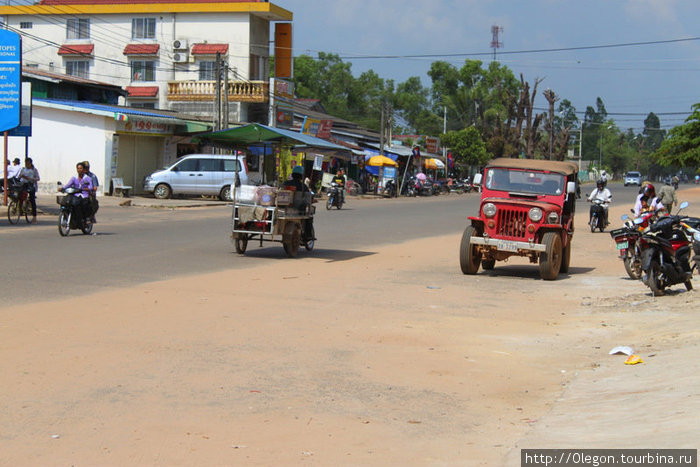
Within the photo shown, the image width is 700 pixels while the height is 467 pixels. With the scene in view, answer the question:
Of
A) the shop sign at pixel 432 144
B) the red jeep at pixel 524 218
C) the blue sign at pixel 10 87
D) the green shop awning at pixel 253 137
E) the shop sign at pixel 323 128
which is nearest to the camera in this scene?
the red jeep at pixel 524 218

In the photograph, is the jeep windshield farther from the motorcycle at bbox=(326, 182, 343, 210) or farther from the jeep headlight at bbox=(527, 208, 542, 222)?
the motorcycle at bbox=(326, 182, 343, 210)

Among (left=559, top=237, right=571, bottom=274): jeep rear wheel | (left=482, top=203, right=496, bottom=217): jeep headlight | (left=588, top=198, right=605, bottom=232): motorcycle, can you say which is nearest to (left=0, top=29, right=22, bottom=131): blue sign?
(left=482, top=203, right=496, bottom=217): jeep headlight

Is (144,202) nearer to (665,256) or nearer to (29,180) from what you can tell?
(29,180)

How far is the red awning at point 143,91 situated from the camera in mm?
50656

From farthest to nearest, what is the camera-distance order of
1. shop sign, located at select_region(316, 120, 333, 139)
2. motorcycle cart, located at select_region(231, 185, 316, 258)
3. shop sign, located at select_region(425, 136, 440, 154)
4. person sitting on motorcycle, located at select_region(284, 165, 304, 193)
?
1. shop sign, located at select_region(425, 136, 440, 154)
2. shop sign, located at select_region(316, 120, 333, 139)
3. person sitting on motorcycle, located at select_region(284, 165, 304, 193)
4. motorcycle cart, located at select_region(231, 185, 316, 258)

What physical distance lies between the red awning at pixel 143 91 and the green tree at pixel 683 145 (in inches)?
1248

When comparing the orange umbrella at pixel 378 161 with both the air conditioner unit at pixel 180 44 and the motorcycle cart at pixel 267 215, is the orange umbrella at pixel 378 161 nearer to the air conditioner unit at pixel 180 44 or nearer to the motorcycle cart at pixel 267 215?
the air conditioner unit at pixel 180 44

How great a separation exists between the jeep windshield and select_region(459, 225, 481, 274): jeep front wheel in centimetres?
113

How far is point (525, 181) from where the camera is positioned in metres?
15.6

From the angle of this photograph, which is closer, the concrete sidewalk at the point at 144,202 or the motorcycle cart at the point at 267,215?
the motorcycle cart at the point at 267,215

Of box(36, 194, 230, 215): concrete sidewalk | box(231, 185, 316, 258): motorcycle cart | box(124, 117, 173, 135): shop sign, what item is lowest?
box(36, 194, 230, 215): concrete sidewalk

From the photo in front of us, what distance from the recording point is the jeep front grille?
1480 centimetres

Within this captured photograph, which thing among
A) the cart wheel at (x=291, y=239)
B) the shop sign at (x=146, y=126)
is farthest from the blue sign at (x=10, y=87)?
the shop sign at (x=146, y=126)

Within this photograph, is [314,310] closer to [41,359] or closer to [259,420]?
[41,359]
